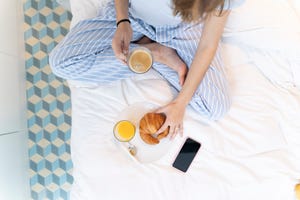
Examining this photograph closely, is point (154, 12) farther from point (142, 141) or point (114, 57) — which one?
point (142, 141)

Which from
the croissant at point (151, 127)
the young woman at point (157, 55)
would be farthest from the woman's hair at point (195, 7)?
the croissant at point (151, 127)

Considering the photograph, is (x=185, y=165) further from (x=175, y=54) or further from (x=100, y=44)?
(x=100, y=44)

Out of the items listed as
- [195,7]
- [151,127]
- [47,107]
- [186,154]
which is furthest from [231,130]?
[47,107]

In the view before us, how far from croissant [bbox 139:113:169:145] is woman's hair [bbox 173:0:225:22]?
1.32ft

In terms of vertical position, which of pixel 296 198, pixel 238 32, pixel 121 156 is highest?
pixel 238 32

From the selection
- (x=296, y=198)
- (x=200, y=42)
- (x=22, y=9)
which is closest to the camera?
(x=200, y=42)

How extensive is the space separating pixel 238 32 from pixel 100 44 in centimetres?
43

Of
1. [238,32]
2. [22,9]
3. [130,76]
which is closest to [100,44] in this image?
[130,76]

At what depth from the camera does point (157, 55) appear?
3.66 ft

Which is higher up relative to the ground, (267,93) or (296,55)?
(296,55)

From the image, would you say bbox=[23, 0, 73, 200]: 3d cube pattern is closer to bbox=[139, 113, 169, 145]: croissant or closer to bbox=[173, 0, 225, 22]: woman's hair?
bbox=[139, 113, 169, 145]: croissant

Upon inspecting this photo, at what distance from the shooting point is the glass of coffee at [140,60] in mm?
1048

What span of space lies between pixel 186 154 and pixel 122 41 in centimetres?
40

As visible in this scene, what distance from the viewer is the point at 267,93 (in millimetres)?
1165
